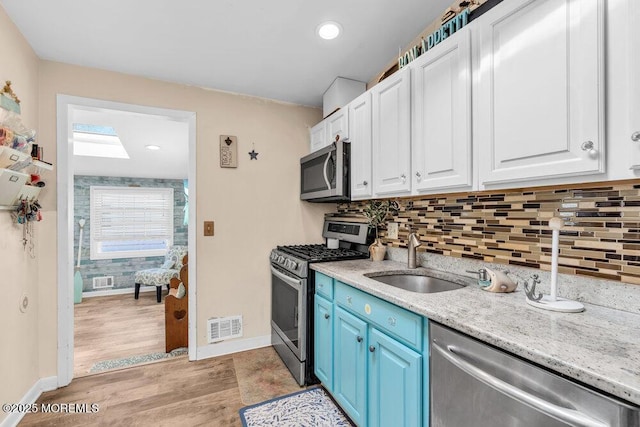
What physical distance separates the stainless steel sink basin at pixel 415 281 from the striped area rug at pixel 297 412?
0.86 m

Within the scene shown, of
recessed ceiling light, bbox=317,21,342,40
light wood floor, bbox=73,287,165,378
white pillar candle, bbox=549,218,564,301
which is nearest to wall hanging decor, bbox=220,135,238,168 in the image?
recessed ceiling light, bbox=317,21,342,40

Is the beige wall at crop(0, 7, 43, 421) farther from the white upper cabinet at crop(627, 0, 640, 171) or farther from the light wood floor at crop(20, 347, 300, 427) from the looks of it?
the white upper cabinet at crop(627, 0, 640, 171)

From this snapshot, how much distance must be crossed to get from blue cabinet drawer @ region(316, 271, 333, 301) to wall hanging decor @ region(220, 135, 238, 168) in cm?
130

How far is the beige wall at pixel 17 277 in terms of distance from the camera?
1576 mm

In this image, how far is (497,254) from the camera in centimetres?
149

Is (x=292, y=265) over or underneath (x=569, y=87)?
underneath

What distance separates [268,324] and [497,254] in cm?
205

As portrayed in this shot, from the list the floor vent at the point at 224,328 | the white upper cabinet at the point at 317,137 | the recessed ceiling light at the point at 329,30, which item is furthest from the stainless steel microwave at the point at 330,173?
the floor vent at the point at 224,328

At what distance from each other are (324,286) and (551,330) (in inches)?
49.1

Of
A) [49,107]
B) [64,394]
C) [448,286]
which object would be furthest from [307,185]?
[64,394]

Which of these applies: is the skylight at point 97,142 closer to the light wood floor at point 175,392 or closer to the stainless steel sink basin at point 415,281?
the light wood floor at point 175,392

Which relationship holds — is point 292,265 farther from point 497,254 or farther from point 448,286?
point 497,254

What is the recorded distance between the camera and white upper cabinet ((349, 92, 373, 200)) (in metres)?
1.98

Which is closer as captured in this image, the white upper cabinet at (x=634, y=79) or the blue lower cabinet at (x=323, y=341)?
the white upper cabinet at (x=634, y=79)
